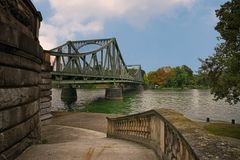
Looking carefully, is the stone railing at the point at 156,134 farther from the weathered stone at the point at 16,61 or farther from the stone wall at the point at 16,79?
the weathered stone at the point at 16,61

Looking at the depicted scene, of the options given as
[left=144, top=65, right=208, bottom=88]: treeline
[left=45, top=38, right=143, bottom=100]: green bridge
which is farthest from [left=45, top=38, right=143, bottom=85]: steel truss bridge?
[left=144, top=65, right=208, bottom=88]: treeline

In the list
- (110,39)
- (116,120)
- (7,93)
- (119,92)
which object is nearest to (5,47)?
(7,93)

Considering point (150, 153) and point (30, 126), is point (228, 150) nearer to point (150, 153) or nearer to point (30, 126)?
point (150, 153)

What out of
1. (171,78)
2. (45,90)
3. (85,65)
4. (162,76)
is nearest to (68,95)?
(85,65)

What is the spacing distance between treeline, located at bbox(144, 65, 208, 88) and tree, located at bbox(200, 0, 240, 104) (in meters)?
129

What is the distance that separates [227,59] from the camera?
17828 millimetres

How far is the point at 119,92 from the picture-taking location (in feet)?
248

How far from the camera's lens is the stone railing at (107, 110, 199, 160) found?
381 cm

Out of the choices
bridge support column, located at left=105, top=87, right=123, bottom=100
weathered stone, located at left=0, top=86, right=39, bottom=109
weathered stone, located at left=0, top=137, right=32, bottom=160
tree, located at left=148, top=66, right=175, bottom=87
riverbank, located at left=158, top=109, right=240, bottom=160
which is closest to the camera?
riverbank, located at left=158, top=109, right=240, bottom=160

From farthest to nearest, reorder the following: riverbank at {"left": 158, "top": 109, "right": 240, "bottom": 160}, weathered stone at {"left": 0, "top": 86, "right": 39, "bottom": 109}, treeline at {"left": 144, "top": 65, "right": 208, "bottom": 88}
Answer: treeline at {"left": 144, "top": 65, "right": 208, "bottom": 88} → weathered stone at {"left": 0, "top": 86, "right": 39, "bottom": 109} → riverbank at {"left": 158, "top": 109, "right": 240, "bottom": 160}

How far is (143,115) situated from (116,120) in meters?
5.09

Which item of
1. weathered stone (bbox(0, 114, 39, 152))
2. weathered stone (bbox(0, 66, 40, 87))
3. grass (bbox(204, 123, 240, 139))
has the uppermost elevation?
weathered stone (bbox(0, 66, 40, 87))

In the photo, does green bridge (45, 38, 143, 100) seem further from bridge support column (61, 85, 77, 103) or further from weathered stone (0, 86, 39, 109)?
weathered stone (0, 86, 39, 109)

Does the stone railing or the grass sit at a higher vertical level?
the stone railing
